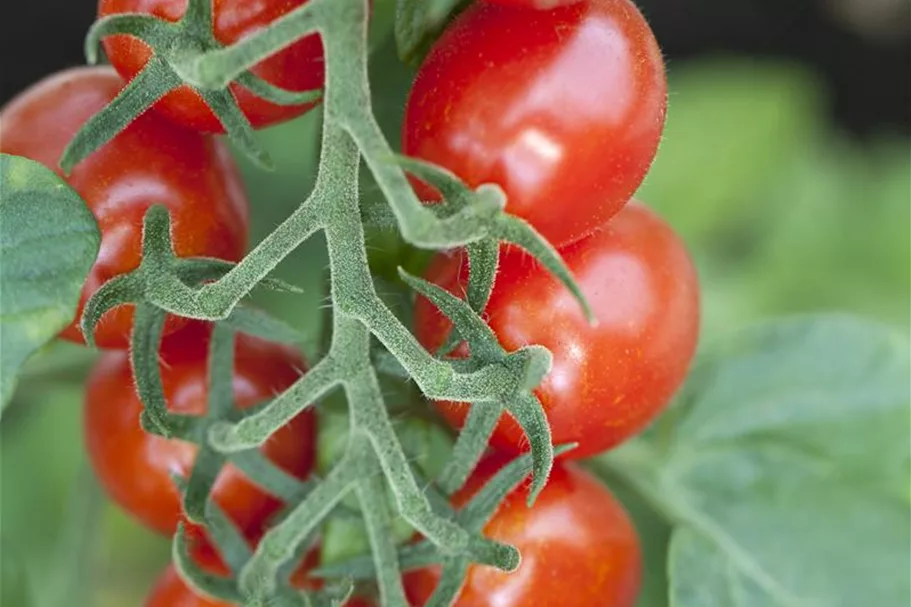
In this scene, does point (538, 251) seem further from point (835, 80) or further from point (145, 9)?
point (835, 80)

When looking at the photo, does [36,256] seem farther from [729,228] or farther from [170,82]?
[729,228]

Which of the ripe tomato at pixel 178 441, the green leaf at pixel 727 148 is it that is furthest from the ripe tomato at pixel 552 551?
the green leaf at pixel 727 148

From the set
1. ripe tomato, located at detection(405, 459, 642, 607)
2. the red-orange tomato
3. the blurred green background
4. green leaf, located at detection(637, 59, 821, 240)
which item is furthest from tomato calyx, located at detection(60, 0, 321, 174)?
green leaf, located at detection(637, 59, 821, 240)

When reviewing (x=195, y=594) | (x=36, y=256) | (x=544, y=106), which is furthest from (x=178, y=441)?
(x=544, y=106)

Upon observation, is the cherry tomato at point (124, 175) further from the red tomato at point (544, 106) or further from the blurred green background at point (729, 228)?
the blurred green background at point (729, 228)

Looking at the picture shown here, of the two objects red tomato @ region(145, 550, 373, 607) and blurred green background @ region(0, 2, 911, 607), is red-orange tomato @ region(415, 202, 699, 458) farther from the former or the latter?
blurred green background @ region(0, 2, 911, 607)
